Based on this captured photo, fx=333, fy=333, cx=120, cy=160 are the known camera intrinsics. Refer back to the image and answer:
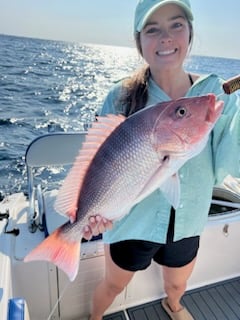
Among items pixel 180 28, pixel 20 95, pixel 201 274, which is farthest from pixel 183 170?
pixel 20 95

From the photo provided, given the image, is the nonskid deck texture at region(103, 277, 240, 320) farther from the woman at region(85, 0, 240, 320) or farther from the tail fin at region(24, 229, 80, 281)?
the tail fin at region(24, 229, 80, 281)

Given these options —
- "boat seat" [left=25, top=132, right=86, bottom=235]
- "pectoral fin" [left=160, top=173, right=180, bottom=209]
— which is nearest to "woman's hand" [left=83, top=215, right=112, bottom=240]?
"pectoral fin" [left=160, top=173, right=180, bottom=209]

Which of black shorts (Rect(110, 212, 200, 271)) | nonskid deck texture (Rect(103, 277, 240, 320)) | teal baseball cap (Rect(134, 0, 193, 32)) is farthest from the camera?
nonskid deck texture (Rect(103, 277, 240, 320))

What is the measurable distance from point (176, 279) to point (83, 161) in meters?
0.94

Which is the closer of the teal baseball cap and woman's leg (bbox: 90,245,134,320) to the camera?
the teal baseball cap

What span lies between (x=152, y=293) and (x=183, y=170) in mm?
1165

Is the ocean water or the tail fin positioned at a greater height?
the tail fin

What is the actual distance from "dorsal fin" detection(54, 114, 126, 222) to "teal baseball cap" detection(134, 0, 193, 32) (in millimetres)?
428

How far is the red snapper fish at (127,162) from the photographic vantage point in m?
1.01

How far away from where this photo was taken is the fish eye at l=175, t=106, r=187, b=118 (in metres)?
1.01

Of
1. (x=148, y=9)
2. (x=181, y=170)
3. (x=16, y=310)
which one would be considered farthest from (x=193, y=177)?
(x=16, y=310)

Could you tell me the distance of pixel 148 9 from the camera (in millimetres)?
1259

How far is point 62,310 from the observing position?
1945 millimetres

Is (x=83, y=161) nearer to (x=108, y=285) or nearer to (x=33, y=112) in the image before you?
(x=108, y=285)
